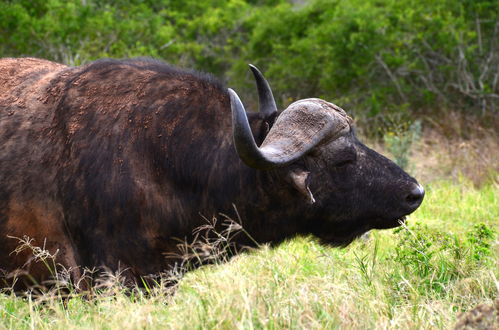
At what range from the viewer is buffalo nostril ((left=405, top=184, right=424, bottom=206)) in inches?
199

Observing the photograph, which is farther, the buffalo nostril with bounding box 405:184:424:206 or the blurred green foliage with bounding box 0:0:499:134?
the blurred green foliage with bounding box 0:0:499:134

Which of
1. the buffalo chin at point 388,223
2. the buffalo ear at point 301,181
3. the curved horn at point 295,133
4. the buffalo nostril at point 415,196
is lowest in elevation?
the buffalo chin at point 388,223

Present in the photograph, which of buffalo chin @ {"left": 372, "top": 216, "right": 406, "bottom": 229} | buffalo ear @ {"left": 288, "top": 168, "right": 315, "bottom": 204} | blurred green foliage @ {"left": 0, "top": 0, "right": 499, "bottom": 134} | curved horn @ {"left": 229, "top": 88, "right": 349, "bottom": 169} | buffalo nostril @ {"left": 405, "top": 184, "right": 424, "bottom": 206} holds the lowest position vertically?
blurred green foliage @ {"left": 0, "top": 0, "right": 499, "bottom": 134}

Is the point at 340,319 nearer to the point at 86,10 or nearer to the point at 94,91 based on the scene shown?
the point at 94,91

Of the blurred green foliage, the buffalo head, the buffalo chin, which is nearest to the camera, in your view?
the buffalo head

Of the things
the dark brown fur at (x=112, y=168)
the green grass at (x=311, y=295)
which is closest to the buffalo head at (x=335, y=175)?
the green grass at (x=311, y=295)

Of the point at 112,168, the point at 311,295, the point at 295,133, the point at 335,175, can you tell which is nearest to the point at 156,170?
the point at 112,168

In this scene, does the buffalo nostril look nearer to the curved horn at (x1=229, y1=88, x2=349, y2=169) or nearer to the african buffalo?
the african buffalo

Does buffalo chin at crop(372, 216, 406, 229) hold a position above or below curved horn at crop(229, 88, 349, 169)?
below

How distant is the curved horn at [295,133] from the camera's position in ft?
14.8

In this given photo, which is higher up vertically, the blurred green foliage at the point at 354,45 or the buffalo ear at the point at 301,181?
the buffalo ear at the point at 301,181

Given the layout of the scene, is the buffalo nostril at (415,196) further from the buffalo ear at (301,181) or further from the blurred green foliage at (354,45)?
the blurred green foliage at (354,45)

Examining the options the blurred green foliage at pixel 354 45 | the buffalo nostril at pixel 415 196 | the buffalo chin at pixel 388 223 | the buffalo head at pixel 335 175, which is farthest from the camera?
the blurred green foliage at pixel 354 45

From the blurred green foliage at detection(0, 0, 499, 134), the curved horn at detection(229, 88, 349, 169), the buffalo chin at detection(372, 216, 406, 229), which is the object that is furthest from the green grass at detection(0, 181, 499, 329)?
the blurred green foliage at detection(0, 0, 499, 134)
